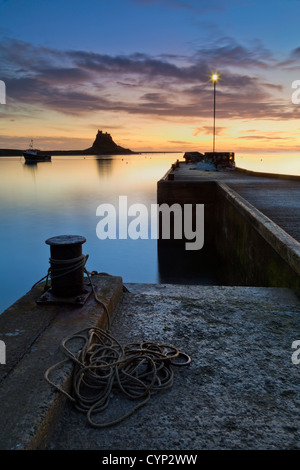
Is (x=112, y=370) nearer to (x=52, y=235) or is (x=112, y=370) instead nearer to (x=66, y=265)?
(x=66, y=265)

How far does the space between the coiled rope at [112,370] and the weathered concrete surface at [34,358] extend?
94 millimetres

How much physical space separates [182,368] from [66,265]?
154 centimetres

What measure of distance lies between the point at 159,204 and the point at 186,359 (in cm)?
1258

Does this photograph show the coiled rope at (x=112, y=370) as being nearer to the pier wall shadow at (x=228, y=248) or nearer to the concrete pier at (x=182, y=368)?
the concrete pier at (x=182, y=368)

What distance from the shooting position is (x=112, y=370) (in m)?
2.49

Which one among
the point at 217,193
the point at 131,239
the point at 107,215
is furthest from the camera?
the point at 107,215

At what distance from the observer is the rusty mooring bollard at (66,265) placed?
3.34m

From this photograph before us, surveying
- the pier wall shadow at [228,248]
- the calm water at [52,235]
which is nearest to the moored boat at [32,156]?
the calm water at [52,235]

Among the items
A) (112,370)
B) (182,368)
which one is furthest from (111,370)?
(182,368)

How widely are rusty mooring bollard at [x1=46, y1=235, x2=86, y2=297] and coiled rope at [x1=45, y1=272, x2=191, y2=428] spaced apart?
69cm

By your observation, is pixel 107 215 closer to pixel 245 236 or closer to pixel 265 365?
pixel 245 236

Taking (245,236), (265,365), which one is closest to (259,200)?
(245,236)

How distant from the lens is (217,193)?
14.2 m

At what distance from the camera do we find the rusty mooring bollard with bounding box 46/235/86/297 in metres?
3.34
